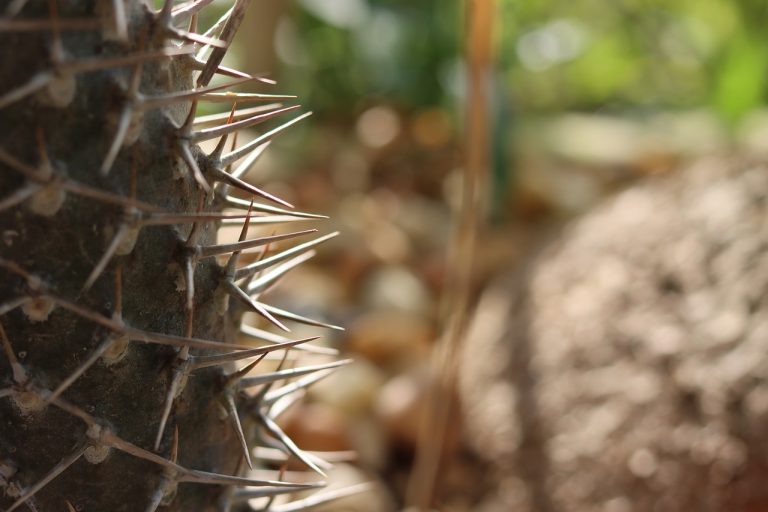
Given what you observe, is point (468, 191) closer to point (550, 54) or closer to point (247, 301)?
point (247, 301)

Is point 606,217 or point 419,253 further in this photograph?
point 419,253

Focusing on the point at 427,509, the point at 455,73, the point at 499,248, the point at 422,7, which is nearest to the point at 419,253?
the point at 499,248

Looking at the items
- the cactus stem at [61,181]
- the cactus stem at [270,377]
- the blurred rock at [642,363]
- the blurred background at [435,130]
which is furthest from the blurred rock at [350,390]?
the cactus stem at [61,181]

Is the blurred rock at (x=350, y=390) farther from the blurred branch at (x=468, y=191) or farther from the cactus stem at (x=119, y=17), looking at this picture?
the cactus stem at (x=119, y=17)

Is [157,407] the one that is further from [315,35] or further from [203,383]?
[315,35]

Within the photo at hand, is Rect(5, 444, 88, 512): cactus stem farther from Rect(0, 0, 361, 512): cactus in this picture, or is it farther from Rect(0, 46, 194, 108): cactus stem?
Rect(0, 46, 194, 108): cactus stem

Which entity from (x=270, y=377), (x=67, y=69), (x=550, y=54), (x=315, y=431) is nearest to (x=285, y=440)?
(x=270, y=377)
